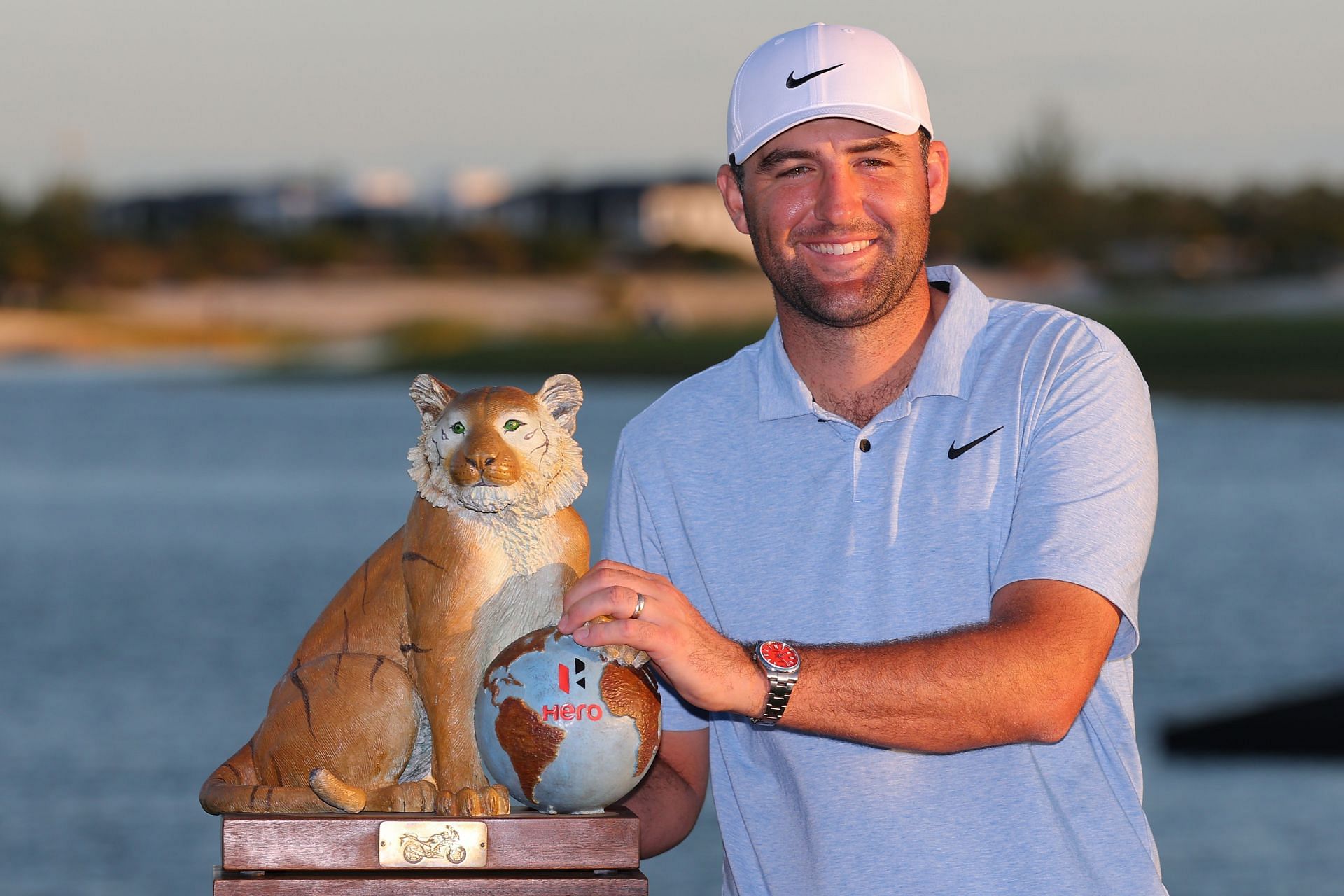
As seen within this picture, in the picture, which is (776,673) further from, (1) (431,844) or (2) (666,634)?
(1) (431,844)

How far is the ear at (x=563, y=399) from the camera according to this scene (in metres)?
2.63

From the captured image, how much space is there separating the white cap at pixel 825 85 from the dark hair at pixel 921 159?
26 millimetres

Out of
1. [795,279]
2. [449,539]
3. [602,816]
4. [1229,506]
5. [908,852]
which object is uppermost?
[795,279]

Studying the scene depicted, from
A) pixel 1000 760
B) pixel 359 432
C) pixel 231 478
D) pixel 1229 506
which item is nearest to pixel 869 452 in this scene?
pixel 1000 760

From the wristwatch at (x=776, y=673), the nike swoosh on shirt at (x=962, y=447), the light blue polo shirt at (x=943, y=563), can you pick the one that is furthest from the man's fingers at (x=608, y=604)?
the nike swoosh on shirt at (x=962, y=447)

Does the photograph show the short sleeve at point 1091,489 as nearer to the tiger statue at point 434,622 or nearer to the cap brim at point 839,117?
the cap brim at point 839,117

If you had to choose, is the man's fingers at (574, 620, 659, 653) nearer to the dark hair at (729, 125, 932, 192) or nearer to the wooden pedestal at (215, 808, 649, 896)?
the wooden pedestal at (215, 808, 649, 896)

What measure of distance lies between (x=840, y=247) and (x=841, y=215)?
0.20 ft

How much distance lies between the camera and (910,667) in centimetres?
240

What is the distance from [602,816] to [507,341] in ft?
185

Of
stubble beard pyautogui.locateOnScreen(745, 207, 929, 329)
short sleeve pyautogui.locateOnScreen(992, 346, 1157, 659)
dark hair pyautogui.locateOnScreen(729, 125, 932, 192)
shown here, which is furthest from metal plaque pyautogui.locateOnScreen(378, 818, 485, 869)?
dark hair pyautogui.locateOnScreen(729, 125, 932, 192)

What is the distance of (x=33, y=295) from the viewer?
58844 mm

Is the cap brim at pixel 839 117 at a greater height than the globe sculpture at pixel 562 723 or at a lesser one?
greater

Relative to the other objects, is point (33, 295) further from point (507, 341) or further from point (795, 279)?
point (795, 279)
